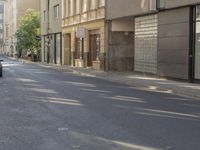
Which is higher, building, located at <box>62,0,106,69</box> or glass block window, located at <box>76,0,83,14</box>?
glass block window, located at <box>76,0,83,14</box>

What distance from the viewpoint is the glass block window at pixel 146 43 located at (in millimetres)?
28609

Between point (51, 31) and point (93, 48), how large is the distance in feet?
57.8

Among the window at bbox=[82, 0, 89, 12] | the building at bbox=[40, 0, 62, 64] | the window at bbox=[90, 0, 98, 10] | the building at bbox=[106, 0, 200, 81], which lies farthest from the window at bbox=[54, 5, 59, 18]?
the building at bbox=[106, 0, 200, 81]

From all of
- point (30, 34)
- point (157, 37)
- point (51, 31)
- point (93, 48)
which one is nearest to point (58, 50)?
point (51, 31)

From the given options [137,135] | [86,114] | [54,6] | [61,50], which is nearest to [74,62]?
[61,50]

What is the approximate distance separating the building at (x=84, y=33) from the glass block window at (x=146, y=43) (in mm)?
5486

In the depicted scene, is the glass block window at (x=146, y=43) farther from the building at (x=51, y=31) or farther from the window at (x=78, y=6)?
the building at (x=51, y=31)

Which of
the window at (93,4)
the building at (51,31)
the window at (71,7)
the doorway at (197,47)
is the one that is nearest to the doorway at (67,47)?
the building at (51,31)

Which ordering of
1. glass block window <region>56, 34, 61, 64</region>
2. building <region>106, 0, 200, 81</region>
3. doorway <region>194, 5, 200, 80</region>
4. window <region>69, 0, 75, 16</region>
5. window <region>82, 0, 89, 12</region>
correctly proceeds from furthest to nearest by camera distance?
glass block window <region>56, 34, 61, 64</region> < window <region>69, 0, 75, 16</region> < window <region>82, 0, 89, 12</region> < building <region>106, 0, 200, 81</region> < doorway <region>194, 5, 200, 80</region>

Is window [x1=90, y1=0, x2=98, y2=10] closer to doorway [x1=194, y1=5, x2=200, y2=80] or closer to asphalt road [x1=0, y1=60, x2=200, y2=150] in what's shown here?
doorway [x1=194, y1=5, x2=200, y2=80]

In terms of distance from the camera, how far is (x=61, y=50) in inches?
2052

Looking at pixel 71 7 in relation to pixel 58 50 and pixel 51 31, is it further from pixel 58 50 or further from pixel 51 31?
pixel 51 31

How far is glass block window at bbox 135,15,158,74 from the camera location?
28.6 m

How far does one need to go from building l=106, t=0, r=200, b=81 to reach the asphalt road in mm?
7623
